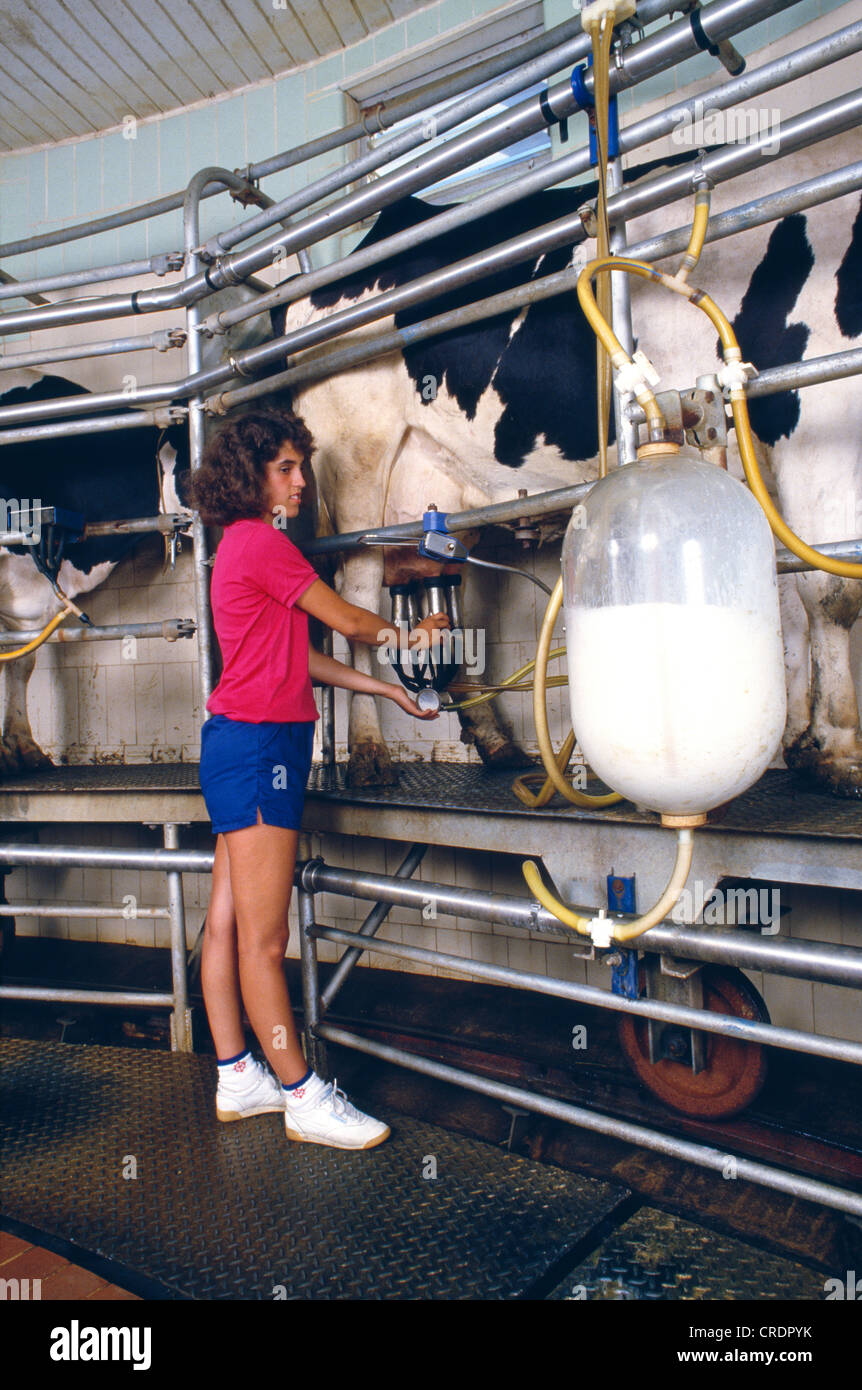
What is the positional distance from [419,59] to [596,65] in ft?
9.11

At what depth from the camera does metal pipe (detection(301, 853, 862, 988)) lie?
1311 millimetres

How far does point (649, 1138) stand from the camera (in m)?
1.54

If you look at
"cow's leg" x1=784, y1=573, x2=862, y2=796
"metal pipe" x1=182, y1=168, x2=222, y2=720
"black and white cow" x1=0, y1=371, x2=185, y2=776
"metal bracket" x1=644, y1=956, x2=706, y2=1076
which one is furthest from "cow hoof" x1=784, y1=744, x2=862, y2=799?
"black and white cow" x1=0, y1=371, x2=185, y2=776

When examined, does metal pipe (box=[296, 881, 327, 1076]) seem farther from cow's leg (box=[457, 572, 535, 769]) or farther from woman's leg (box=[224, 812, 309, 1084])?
cow's leg (box=[457, 572, 535, 769])

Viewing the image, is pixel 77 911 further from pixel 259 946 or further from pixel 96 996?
pixel 259 946

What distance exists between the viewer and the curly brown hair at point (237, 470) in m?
2.03

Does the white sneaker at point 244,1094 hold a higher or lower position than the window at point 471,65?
lower

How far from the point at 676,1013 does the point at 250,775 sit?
40.5 inches

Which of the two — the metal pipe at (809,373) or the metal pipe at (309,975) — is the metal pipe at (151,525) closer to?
the metal pipe at (309,975)

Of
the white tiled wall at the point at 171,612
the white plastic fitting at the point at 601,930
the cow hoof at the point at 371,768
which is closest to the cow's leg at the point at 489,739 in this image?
the white tiled wall at the point at 171,612

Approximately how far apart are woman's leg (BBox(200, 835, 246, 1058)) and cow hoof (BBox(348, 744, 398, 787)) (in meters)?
0.58

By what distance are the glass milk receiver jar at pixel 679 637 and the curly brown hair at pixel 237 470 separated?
3.77ft

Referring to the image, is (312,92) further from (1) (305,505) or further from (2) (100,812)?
(2) (100,812)

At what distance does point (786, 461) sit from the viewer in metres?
1.90
